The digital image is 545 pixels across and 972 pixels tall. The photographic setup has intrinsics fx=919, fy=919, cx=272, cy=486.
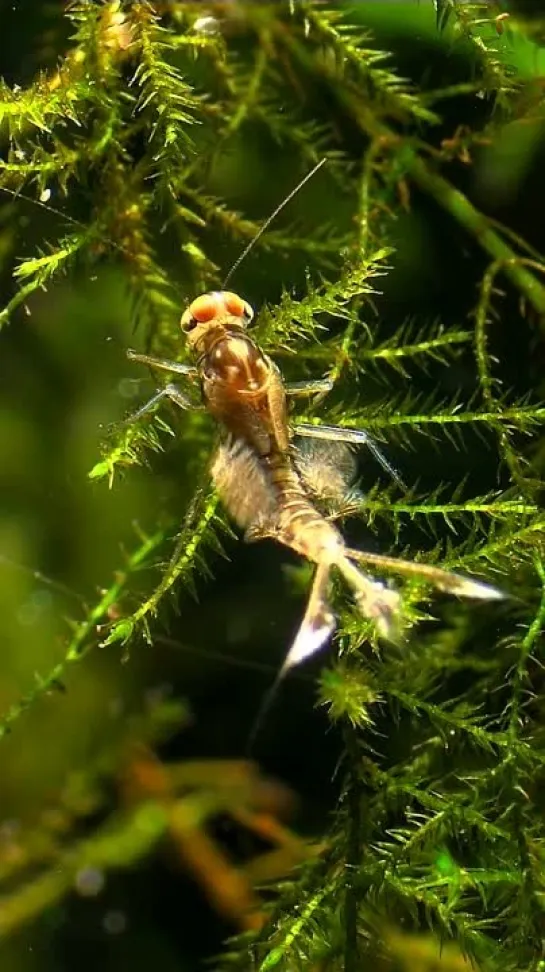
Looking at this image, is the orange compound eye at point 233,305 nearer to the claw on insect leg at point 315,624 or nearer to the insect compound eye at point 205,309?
the insect compound eye at point 205,309

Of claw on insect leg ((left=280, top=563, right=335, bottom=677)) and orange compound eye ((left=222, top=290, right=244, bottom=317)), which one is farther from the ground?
orange compound eye ((left=222, top=290, right=244, bottom=317))

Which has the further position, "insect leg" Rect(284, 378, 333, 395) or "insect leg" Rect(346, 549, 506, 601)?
"insect leg" Rect(284, 378, 333, 395)

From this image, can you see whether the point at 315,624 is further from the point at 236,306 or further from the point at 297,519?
the point at 236,306

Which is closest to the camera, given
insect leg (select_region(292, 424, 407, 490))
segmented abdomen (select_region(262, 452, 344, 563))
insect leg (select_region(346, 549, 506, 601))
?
insect leg (select_region(346, 549, 506, 601))

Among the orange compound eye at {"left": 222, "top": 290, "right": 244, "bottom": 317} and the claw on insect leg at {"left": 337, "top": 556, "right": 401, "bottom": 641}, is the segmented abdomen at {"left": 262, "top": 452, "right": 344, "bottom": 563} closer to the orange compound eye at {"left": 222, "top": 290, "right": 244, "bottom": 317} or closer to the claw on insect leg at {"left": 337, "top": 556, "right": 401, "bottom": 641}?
the claw on insect leg at {"left": 337, "top": 556, "right": 401, "bottom": 641}

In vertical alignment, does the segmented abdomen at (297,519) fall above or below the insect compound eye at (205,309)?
below

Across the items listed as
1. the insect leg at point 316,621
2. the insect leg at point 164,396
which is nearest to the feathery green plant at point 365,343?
the insect leg at point 164,396

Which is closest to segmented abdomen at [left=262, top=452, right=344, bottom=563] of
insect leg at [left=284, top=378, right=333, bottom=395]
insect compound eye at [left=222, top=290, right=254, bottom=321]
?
insect leg at [left=284, top=378, right=333, bottom=395]
